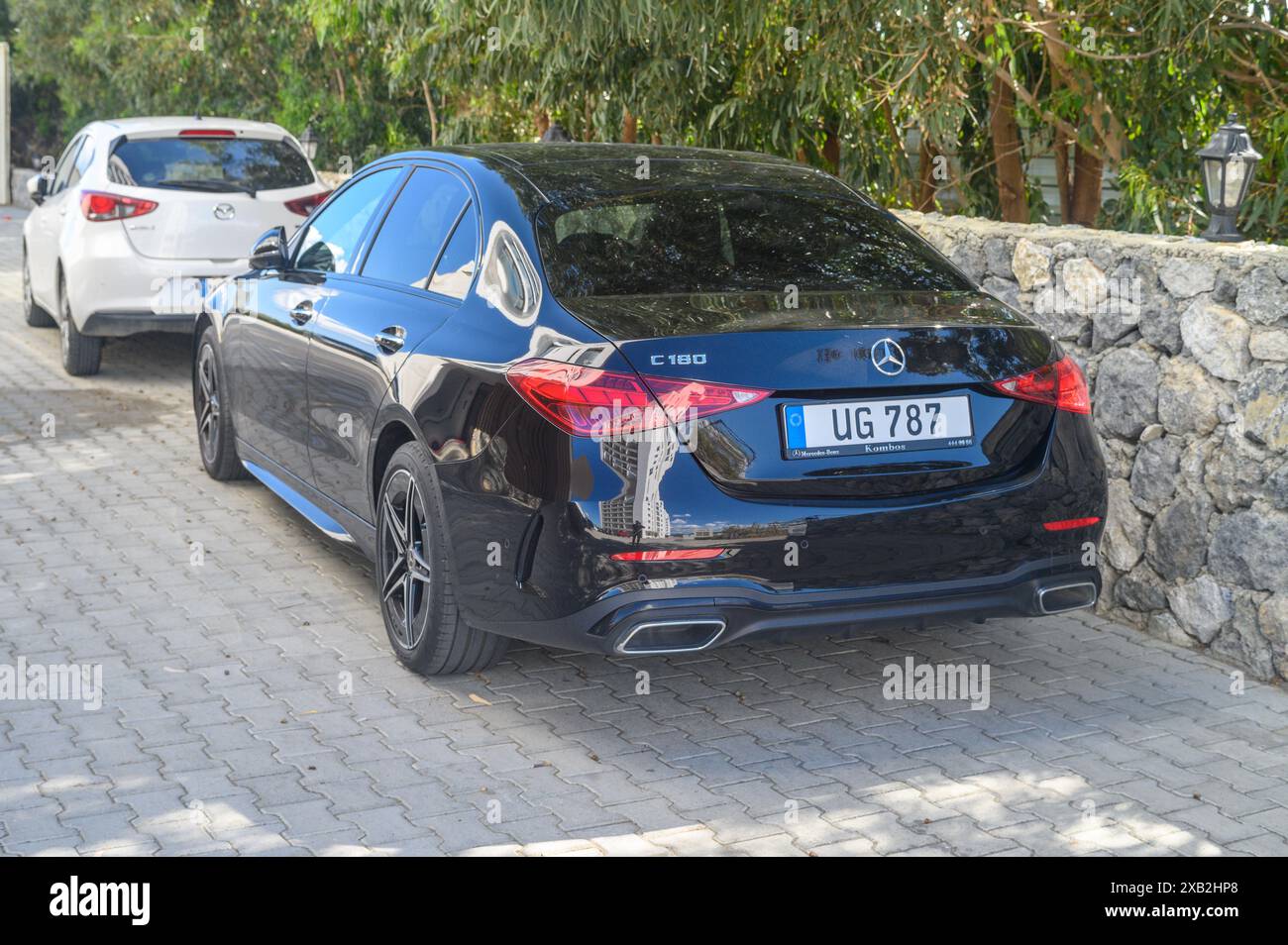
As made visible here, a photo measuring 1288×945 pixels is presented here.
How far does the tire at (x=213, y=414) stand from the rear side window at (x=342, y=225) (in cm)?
108

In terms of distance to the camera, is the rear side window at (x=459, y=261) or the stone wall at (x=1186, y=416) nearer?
the rear side window at (x=459, y=261)

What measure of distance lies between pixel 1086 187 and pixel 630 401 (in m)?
6.44

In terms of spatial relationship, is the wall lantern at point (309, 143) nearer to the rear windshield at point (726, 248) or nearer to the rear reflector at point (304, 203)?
the rear reflector at point (304, 203)

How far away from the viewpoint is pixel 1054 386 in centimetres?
489

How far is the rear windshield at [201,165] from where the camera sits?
425 inches

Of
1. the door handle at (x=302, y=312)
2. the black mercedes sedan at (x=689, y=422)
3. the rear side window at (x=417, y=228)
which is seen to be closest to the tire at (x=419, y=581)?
the black mercedes sedan at (x=689, y=422)

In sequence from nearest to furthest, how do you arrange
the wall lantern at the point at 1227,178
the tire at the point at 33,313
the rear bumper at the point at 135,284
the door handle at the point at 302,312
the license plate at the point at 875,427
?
the license plate at the point at 875,427
the wall lantern at the point at 1227,178
the door handle at the point at 302,312
the rear bumper at the point at 135,284
the tire at the point at 33,313

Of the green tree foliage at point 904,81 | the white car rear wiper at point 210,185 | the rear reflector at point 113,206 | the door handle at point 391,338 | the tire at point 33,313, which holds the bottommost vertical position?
the tire at point 33,313

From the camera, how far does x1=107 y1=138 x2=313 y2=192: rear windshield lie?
10789 millimetres

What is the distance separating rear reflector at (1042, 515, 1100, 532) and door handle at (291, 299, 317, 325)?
2.99 meters

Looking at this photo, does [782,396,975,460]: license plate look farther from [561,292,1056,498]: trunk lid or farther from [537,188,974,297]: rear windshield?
[537,188,974,297]: rear windshield

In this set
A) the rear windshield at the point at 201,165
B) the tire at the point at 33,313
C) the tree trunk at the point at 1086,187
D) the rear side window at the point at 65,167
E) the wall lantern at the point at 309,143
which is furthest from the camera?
the wall lantern at the point at 309,143

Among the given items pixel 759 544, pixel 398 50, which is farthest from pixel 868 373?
pixel 398 50
